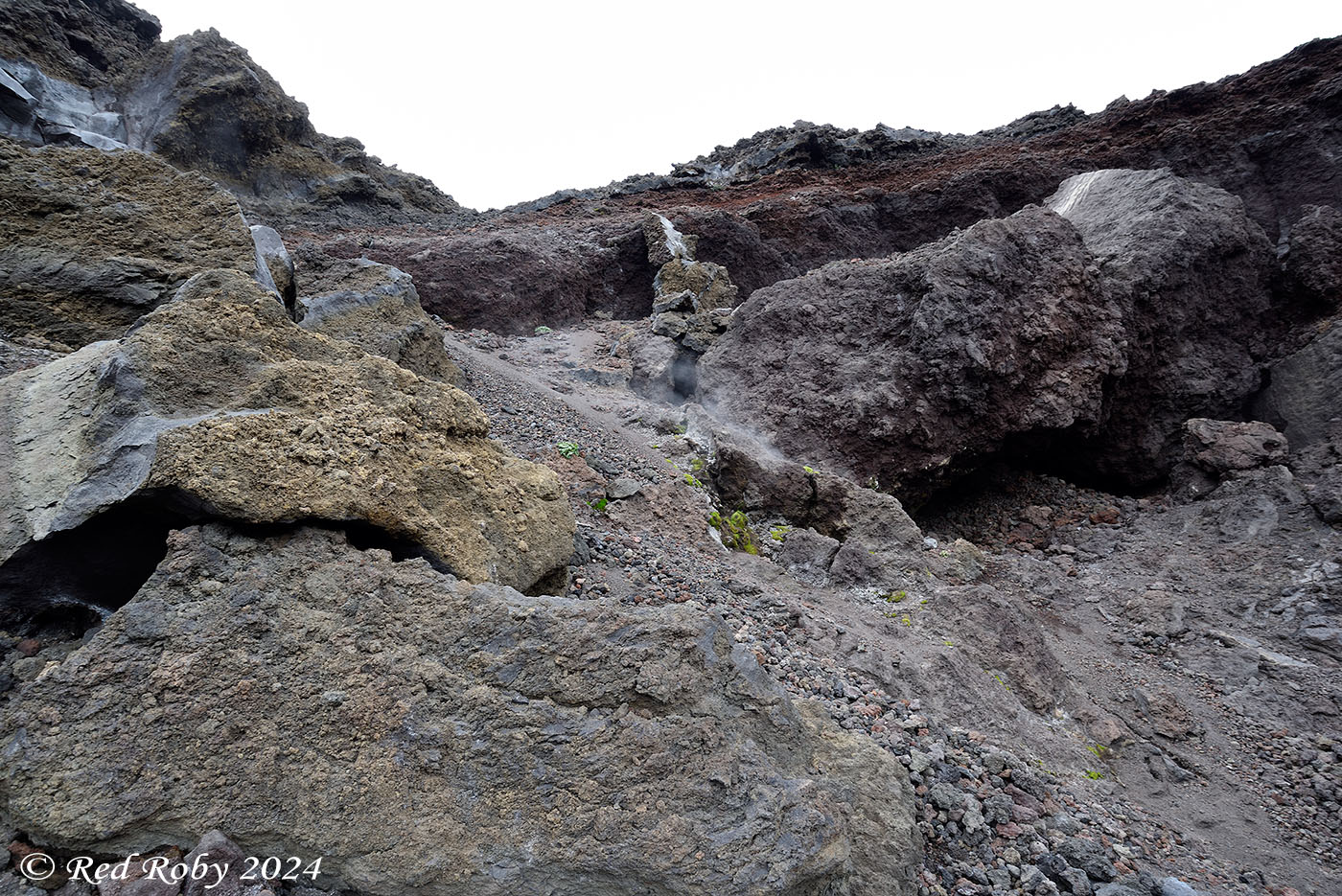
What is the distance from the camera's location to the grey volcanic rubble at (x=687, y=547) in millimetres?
2195

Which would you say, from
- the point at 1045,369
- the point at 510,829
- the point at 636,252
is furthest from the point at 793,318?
the point at 510,829

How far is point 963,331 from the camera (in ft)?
29.3

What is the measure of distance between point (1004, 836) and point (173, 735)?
342 centimetres

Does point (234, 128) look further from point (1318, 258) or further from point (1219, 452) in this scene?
point (1318, 258)

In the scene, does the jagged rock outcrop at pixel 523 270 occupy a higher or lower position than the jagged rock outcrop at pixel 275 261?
higher

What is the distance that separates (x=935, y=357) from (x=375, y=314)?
7.22 meters

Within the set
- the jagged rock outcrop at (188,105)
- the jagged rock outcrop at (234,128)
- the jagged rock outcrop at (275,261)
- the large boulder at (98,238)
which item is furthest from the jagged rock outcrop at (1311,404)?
the jagged rock outcrop at (234,128)

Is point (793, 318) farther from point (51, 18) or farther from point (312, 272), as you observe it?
point (51, 18)

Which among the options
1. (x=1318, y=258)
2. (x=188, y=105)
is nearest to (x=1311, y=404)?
(x=1318, y=258)

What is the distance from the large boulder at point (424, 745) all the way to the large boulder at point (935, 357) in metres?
6.48

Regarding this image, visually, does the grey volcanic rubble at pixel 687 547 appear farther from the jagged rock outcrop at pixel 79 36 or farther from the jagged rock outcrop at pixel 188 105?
the jagged rock outcrop at pixel 188 105

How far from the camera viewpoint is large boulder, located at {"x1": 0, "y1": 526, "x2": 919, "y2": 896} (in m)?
2.07

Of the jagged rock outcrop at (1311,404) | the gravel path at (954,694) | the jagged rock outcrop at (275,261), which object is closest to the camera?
the gravel path at (954,694)

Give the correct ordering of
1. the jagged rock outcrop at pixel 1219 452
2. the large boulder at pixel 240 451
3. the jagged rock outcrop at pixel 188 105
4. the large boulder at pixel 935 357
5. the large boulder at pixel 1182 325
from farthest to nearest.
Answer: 1. the jagged rock outcrop at pixel 188 105
2. the large boulder at pixel 1182 325
3. the large boulder at pixel 935 357
4. the jagged rock outcrop at pixel 1219 452
5. the large boulder at pixel 240 451
